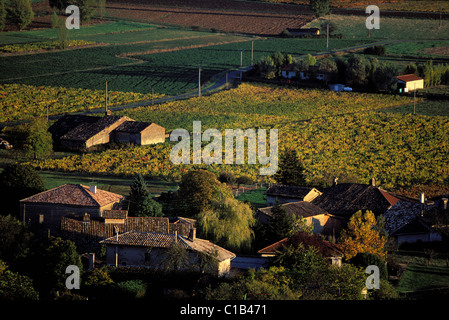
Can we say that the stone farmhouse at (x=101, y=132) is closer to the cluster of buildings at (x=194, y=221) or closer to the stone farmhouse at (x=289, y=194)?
the stone farmhouse at (x=289, y=194)

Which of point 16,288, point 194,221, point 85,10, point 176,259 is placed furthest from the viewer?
point 85,10

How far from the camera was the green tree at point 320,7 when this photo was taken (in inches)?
5630

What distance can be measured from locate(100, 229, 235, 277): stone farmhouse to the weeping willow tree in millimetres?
2820

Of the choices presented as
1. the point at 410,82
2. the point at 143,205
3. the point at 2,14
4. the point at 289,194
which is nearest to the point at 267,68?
the point at 410,82

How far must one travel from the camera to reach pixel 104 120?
74938 mm

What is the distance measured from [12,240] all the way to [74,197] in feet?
17.5

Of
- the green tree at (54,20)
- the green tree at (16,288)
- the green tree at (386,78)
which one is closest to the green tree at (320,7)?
the green tree at (54,20)

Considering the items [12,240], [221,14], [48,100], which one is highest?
[221,14]

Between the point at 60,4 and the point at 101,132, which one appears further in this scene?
the point at 60,4

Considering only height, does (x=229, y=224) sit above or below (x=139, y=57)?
below

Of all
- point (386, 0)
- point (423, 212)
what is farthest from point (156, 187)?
point (386, 0)

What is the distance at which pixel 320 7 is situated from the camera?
14300 centimetres

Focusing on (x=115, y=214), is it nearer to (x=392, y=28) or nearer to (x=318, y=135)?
(x=318, y=135)

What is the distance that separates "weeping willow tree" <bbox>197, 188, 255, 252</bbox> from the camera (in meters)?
45.6
